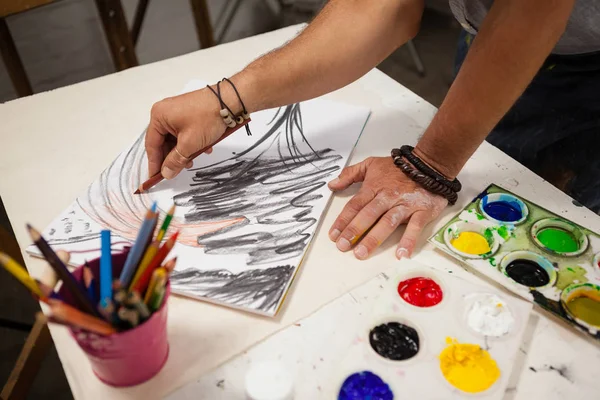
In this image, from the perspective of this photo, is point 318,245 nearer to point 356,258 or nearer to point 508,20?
point 356,258

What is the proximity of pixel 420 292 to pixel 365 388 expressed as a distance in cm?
17

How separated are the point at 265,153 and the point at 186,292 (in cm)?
36

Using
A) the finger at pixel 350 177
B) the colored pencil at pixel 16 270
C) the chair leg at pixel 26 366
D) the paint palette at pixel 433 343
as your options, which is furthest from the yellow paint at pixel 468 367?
the chair leg at pixel 26 366

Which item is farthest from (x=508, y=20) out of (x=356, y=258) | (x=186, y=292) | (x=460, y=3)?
(x=186, y=292)

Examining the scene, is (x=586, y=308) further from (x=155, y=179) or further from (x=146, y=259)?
(x=155, y=179)

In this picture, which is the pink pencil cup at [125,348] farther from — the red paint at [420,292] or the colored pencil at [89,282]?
the red paint at [420,292]

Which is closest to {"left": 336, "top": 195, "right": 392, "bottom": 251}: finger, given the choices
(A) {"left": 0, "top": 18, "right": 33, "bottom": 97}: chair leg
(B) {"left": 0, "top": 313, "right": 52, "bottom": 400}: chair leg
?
(B) {"left": 0, "top": 313, "right": 52, "bottom": 400}: chair leg

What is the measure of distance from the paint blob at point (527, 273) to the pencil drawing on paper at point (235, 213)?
0.30 metres

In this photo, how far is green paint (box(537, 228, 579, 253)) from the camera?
734 millimetres

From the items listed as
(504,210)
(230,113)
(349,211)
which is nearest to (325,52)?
(230,113)

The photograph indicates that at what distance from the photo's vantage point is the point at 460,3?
3.05 ft

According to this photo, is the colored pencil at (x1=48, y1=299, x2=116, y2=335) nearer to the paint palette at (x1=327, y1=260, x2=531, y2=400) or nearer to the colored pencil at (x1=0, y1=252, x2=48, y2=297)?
the colored pencil at (x1=0, y1=252, x2=48, y2=297)

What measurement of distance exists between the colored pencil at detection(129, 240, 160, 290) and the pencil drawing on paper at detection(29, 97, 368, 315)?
0.52 ft

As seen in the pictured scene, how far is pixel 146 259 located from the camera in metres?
0.54
